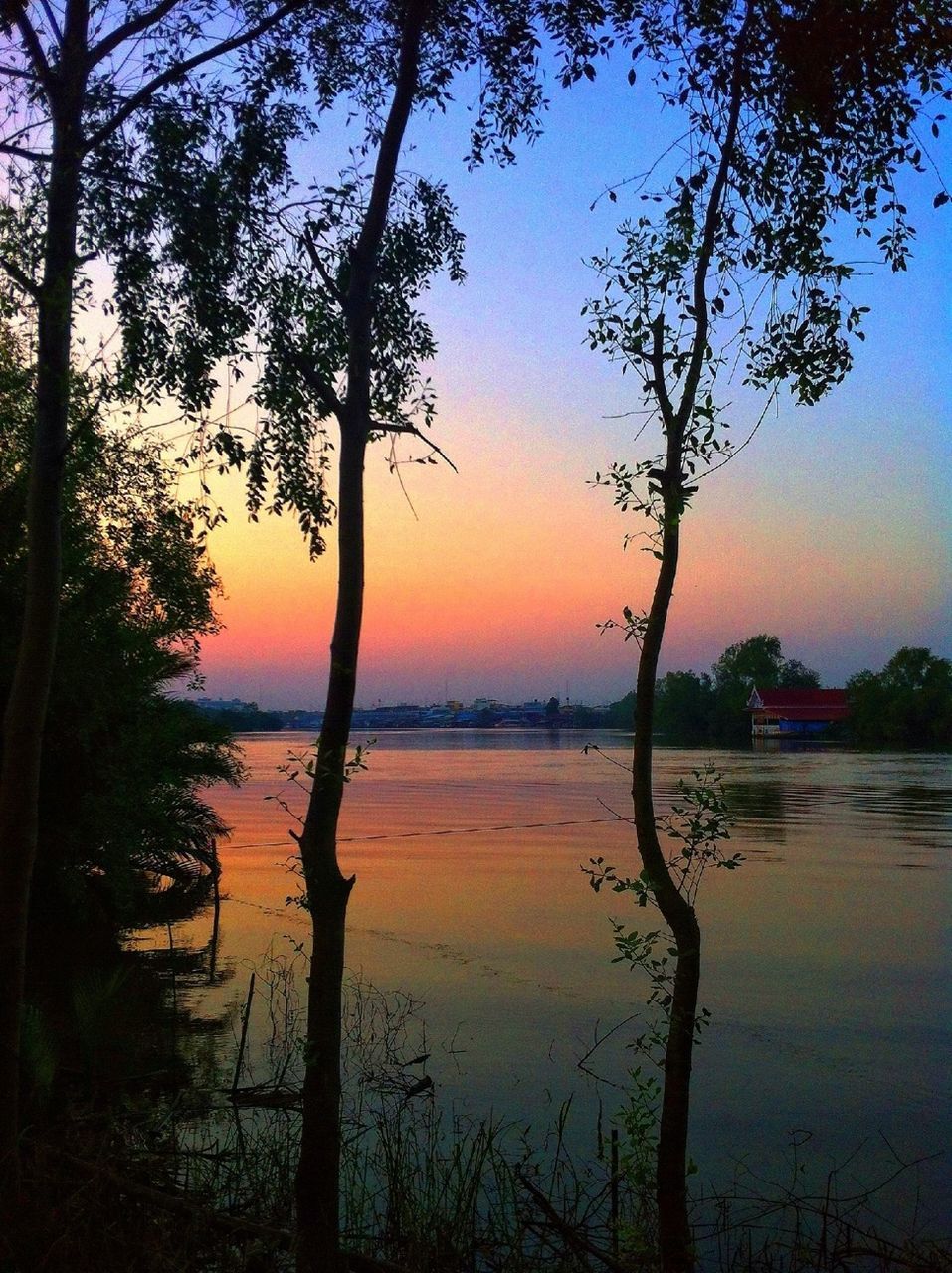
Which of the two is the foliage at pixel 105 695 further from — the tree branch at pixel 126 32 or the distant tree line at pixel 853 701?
the distant tree line at pixel 853 701

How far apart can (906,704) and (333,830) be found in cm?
12893

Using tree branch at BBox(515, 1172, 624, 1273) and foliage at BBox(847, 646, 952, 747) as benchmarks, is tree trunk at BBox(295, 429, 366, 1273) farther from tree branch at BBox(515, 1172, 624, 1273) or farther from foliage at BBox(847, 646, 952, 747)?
foliage at BBox(847, 646, 952, 747)

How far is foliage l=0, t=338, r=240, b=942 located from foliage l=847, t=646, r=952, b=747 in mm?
112345

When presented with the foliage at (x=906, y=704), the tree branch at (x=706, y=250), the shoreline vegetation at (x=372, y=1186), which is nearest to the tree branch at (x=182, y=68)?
the tree branch at (x=706, y=250)

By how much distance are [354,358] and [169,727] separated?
14261mm

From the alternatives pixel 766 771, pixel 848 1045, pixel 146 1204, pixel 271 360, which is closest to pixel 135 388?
pixel 271 360

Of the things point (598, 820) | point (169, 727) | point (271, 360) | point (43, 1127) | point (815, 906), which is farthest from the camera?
point (598, 820)

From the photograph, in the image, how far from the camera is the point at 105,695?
59.2 ft

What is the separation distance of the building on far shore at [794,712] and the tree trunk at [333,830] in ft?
502

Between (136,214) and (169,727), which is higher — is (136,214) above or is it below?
above

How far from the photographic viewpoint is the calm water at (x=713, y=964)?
11031 millimetres

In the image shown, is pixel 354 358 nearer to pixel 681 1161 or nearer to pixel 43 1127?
pixel 681 1161

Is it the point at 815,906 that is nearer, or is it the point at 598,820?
the point at 815,906

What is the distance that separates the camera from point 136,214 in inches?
281
